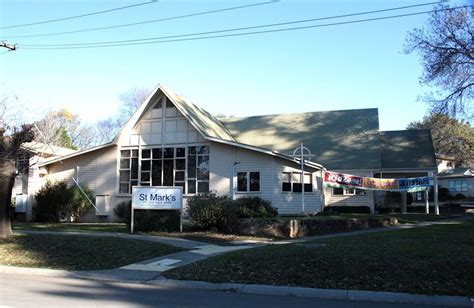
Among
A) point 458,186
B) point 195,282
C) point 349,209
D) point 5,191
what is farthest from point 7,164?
point 458,186

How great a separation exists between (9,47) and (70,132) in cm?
4248

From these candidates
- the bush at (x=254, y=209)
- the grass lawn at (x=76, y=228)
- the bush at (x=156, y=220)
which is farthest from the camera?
the bush at (x=254, y=209)

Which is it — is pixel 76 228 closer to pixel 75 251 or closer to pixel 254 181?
pixel 75 251

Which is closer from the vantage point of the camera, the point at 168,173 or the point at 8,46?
the point at 8,46

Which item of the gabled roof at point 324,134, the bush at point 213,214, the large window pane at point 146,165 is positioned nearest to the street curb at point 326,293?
the bush at point 213,214

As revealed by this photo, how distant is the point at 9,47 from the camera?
21062mm

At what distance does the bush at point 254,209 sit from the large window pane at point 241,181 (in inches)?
159

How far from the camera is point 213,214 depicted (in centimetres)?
1933

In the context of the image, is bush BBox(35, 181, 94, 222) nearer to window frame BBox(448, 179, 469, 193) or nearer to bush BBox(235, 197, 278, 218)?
bush BBox(235, 197, 278, 218)

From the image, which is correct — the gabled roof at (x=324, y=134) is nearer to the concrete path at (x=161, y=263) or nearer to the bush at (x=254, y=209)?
the bush at (x=254, y=209)

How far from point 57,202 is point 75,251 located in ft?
47.3

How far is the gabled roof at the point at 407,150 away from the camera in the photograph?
1339 inches

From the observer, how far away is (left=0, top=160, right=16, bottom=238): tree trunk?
1692 cm

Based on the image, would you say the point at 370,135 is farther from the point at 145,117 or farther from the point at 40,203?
the point at 40,203
